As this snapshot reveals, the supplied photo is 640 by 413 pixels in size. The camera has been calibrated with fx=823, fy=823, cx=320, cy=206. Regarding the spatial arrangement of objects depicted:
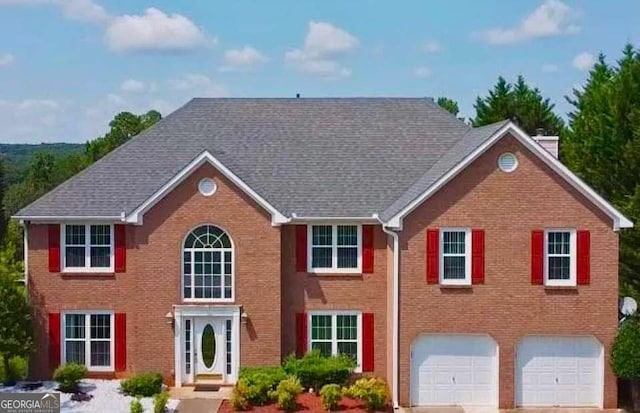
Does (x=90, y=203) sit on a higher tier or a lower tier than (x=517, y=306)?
higher

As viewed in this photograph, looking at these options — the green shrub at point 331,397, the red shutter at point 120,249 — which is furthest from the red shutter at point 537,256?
the red shutter at point 120,249

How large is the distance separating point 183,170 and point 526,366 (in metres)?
12.7

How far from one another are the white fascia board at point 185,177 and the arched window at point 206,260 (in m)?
1.65

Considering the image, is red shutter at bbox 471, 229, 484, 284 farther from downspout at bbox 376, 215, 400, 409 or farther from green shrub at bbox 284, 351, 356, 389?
green shrub at bbox 284, 351, 356, 389

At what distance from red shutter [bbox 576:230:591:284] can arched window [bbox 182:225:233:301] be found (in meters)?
11.2

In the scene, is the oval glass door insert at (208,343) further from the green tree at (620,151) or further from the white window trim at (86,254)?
the green tree at (620,151)

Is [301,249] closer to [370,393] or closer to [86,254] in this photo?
[370,393]

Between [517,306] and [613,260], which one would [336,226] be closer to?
[517,306]

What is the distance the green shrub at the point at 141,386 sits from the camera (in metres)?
26.1

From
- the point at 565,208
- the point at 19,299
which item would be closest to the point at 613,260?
the point at 565,208

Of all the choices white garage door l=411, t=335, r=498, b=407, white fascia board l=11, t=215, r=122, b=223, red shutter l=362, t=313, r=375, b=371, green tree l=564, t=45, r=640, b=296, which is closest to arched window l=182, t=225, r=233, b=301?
white fascia board l=11, t=215, r=122, b=223

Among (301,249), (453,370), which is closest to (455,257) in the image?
(453,370)

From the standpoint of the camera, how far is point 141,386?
26.1 metres

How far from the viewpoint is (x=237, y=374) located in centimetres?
2764
